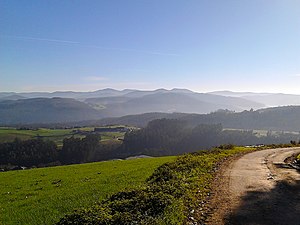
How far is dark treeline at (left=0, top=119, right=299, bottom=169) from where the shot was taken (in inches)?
4724

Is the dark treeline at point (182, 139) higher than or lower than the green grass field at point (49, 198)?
lower

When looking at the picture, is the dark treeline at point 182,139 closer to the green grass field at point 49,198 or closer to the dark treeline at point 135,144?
the dark treeline at point 135,144

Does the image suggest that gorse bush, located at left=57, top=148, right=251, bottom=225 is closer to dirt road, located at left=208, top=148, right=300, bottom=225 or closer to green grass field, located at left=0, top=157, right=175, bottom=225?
dirt road, located at left=208, top=148, right=300, bottom=225

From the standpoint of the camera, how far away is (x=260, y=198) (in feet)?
45.4

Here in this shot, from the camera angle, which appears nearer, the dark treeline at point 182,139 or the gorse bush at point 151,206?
the gorse bush at point 151,206

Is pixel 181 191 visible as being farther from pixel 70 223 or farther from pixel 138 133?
pixel 138 133

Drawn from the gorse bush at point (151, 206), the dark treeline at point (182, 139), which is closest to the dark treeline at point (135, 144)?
the dark treeline at point (182, 139)

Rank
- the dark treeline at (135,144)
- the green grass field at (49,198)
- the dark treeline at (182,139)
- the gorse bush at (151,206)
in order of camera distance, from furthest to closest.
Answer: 1. the dark treeline at (182,139)
2. the dark treeline at (135,144)
3. the green grass field at (49,198)
4. the gorse bush at (151,206)

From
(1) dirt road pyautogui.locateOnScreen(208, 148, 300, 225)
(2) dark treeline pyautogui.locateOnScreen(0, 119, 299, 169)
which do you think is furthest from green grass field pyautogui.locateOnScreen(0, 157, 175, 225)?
(2) dark treeline pyautogui.locateOnScreen(0, 119, 299, 169)

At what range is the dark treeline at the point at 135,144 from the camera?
120000mm

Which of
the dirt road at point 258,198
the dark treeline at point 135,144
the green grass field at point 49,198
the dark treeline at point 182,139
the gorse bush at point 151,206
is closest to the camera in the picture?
the gorse bush at point 151,206

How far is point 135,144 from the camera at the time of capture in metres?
169

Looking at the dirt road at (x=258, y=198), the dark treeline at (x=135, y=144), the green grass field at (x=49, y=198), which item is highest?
the dirt road at (x=258, y=198)

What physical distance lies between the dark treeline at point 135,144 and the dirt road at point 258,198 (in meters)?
97.7
